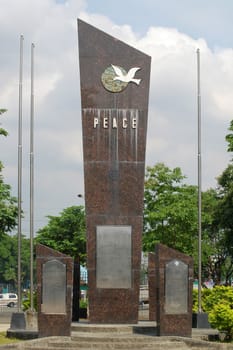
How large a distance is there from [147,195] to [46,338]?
26.0m

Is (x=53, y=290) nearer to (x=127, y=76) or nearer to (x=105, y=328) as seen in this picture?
(x=105, y=328)

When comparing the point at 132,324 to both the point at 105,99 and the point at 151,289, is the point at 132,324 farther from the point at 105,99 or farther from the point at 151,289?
the point at 105,99

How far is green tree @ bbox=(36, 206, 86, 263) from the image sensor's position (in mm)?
49125

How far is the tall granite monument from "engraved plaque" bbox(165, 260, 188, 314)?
1.90m

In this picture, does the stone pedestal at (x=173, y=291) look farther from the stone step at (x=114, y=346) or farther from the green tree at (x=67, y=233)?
the green tree at (x=67, y=233)

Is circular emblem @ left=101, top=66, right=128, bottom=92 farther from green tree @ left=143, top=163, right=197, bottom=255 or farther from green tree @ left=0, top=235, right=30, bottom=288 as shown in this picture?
green tree @ left=0, top=235, right=30, bottom=288

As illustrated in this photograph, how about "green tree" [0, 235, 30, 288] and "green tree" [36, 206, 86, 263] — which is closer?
"green tree" [36, 206, 86, 263]

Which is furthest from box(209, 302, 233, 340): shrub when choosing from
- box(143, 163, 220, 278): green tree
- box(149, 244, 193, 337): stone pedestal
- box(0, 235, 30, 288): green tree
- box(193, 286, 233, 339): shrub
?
box(0, 235, 30, 288): green tree

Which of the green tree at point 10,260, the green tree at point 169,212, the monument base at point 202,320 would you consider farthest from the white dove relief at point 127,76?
the green tree at point 10,260

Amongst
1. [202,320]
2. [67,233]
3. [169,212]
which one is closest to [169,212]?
[169,212]

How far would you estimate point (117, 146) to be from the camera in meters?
23.8

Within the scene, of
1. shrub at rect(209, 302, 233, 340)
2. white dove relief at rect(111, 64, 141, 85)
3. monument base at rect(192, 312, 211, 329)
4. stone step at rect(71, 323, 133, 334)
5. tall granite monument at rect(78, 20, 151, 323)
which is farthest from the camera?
white dove relief at rect(111, 64, 141, 85)

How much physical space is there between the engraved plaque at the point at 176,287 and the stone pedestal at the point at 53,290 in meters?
2.75

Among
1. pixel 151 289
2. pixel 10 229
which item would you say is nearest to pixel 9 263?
pixel 10 229
